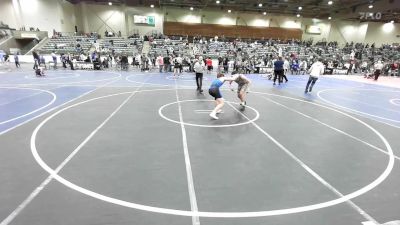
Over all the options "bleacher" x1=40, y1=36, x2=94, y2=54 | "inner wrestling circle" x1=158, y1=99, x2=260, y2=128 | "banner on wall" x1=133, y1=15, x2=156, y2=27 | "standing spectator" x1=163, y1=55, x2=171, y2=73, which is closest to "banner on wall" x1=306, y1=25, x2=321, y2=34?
"banner on wall" x1=133, y1=15, x2=156, y2=27

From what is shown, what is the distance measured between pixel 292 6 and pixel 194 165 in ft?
122

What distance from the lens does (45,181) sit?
4.15 m

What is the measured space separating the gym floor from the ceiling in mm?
29279

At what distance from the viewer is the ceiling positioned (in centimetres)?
3284

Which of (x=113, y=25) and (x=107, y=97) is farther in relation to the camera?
(x=113, y=25)

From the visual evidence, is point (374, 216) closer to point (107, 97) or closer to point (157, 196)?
point (157, 196)

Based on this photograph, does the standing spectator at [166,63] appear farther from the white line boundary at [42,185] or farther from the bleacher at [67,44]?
the white line boundary at [42,185]

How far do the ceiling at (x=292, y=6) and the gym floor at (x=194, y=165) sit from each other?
29279 mm

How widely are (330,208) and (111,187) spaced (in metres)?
3.25

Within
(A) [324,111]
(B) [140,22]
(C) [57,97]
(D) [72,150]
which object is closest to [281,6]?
(B) [140,22]

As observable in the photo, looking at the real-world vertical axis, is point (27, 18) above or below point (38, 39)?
above

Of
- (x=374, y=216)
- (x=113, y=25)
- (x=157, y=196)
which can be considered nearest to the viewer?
(x=374, y=216)

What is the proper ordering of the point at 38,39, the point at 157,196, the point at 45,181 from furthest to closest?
the point at 38,39, the point at 45,181, the point at 157,196

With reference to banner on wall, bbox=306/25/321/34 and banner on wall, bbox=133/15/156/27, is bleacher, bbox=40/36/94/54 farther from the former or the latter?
banner on wall, bbox=306/25/321/34
